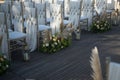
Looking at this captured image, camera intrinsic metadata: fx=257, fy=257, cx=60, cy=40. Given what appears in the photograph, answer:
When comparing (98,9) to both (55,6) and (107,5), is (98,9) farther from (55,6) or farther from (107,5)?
(55,6)

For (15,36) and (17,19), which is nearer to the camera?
(15,36)

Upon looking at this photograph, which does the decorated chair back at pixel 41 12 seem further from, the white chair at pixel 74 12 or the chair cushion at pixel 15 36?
the chair cushion at pixel 15 36

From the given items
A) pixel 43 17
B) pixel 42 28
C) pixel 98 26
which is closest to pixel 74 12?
pixel 98 26

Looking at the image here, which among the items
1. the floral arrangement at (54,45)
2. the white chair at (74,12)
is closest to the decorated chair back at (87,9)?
the white chair at (74,12)

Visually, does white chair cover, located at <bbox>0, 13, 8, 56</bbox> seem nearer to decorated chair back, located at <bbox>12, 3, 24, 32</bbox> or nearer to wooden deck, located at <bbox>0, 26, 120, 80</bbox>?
wooden deck, located at <bbox>0, 26, 120, 80</bbox>

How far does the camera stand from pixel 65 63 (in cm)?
482

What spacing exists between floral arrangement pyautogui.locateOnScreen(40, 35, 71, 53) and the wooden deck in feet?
0.38

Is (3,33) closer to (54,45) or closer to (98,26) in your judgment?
(54,45)

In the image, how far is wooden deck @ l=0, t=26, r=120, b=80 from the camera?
4.26m

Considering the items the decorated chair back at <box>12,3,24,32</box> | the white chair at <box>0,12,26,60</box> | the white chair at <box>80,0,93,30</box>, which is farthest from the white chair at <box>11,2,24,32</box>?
the white chair at <box>80,0,93,30</box>

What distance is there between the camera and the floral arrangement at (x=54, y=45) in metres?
5.46

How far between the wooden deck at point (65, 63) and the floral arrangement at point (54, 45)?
115 mm

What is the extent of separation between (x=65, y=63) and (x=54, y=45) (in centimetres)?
79

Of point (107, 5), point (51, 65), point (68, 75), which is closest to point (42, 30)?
point (51, 65)
